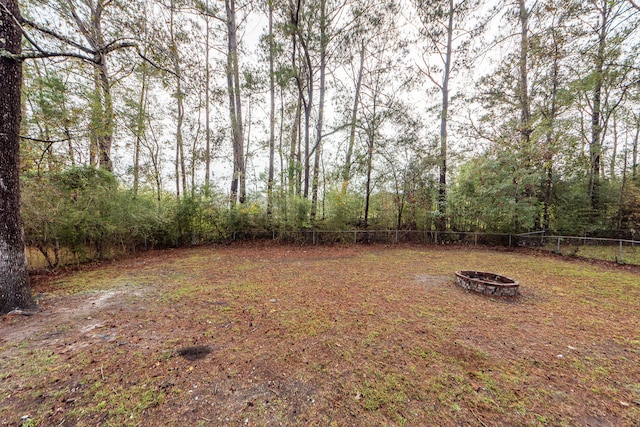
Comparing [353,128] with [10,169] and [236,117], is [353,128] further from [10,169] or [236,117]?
[10,169]

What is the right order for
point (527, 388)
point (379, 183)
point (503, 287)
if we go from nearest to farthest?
point (527, 388) → point (503, 287) → point (379, 183)

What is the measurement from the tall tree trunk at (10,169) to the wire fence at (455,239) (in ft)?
17.9

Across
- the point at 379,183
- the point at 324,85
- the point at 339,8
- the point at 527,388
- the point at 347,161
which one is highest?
the point at 339,8

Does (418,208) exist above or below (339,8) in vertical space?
below

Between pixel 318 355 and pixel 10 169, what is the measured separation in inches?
169

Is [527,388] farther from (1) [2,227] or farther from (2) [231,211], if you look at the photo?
(2) [231,211]

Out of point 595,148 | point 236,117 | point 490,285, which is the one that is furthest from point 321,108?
point 595,148

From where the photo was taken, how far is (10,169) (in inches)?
106

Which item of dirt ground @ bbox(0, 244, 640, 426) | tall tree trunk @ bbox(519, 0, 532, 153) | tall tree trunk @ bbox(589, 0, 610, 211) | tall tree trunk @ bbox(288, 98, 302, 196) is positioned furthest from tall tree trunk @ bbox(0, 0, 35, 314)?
tall tree trunk @ bbox(589, 0, 610, 211)

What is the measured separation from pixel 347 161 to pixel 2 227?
8690 millimetres

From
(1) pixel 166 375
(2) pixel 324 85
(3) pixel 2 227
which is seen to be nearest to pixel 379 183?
(2) pixel 324 85

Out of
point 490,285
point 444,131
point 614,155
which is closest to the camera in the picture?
point 490,285

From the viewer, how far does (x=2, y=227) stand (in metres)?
2.65

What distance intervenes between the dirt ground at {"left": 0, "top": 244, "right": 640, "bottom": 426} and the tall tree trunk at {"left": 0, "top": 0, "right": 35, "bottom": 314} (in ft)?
1.59
